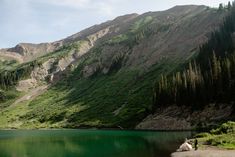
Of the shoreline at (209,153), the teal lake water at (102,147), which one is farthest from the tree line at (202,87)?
the shoreline at (209,153)

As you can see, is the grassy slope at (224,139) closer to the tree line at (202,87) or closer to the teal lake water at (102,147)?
the teal lake water at (102,147)

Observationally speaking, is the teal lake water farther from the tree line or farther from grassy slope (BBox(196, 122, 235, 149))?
the tree line

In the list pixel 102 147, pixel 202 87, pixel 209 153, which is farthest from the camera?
pixel 202 87

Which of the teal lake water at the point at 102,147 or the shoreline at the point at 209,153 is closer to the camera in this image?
the shoreline at the point at 209,153

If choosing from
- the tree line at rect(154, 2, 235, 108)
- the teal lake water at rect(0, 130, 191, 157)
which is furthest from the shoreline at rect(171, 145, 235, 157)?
the tree line at rect(154, 2, 235, 108)

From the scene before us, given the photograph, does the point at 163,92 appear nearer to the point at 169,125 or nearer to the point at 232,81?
the point at 169,125

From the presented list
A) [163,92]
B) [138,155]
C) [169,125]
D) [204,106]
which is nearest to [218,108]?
[204,106]

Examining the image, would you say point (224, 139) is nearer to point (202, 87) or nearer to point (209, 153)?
point (209, 153)

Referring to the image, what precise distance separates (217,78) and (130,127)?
149 ft

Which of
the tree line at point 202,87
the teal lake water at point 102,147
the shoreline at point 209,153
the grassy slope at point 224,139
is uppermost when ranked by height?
the tree line at point 202,87

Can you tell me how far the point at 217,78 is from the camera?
14075 cm

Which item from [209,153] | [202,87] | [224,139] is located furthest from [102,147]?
[202,87]

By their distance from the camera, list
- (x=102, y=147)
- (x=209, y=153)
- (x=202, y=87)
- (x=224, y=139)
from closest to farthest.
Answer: (x=209, y=153) → (x=224, y=139) → (x=102, y=147) → (x=202, y=87)

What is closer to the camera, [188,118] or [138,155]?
[138,155]
